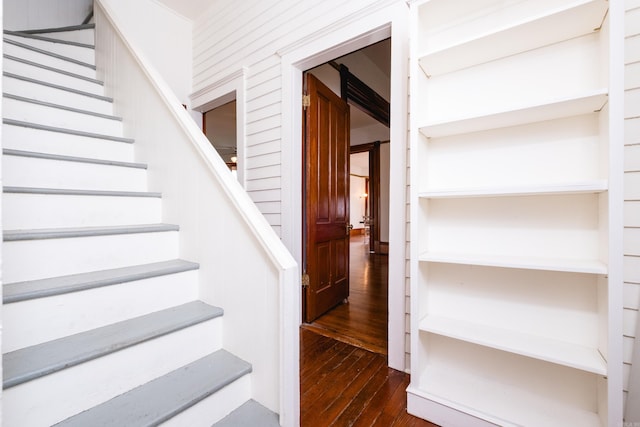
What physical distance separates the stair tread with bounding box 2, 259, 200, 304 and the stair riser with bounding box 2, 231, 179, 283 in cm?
4

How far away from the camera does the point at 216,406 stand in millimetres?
1144

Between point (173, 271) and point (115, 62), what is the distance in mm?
2028

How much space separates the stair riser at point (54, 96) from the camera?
190 centimetres

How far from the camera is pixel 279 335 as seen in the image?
1146 millimetres

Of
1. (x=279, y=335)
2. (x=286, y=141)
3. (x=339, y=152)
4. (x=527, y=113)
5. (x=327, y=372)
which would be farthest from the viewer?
(x=339, y=152)

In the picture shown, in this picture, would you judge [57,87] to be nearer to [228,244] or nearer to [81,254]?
[81,254]

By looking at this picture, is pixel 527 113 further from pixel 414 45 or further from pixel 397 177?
pixel 397 177

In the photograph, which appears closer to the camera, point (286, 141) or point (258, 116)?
point (286, 141)

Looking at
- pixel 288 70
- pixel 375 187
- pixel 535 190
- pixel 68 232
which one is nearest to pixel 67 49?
pixel 288 70

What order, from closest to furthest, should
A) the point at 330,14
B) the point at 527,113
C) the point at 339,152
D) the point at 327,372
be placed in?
the point at 527,113 → the point at 327,372 → the point at 330,14 → the point at 339,152

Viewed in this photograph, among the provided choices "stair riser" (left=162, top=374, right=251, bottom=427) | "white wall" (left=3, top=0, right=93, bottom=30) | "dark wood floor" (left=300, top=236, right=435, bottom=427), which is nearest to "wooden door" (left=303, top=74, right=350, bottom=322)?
"dark wood floor" (left=300, top=236, right=435, bottom=427)

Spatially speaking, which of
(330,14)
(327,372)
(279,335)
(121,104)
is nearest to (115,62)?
(121,104)

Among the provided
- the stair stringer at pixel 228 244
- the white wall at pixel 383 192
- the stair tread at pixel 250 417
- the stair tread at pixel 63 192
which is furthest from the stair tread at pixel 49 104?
the white wall at pixel 383 192

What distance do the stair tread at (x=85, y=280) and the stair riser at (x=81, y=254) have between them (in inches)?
1.4
